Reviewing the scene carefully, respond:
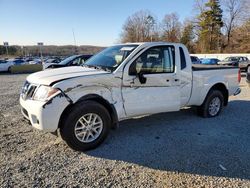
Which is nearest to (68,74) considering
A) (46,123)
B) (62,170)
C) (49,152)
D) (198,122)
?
(46,123)

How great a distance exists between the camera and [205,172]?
3.50 meters

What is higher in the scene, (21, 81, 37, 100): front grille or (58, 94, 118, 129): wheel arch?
(21, 81, 37, 100): front grille

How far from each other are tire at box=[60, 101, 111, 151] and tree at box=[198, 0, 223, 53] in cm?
5855

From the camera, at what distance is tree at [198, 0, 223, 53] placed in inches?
2283

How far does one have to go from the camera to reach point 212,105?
632cm

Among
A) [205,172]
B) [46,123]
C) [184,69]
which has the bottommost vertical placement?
[205,172]

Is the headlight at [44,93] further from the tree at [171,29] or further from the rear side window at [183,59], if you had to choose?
the tree at [171,29]

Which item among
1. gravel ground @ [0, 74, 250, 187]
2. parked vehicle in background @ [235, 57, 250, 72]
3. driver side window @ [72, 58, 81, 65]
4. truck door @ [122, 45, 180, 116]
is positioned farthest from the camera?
parked vehicle in background @ [235, 57, 250, 72]

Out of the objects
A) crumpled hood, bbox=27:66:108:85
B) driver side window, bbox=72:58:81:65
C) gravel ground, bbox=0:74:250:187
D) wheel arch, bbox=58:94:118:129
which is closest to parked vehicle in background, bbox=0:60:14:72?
driver side window, bbox=72:58:81:65

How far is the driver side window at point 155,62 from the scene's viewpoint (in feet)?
15.2

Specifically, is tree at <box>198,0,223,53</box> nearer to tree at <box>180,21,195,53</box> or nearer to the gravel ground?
tree at <box>180,21,195,53</box>

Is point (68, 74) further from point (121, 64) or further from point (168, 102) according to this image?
point (168, 102)

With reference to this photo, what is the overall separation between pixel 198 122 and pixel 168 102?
124 centimetres

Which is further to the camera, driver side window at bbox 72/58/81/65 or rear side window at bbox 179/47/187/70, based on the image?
driver side window at bbox 72/58/81/65
